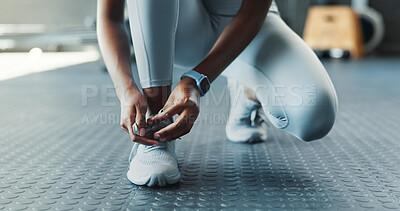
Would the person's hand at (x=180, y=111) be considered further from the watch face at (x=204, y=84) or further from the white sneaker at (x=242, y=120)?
the white sneaker at (x=242, y=120)

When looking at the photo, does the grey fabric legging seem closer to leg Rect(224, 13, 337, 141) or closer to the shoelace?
leg Rect(224, 13, 337, 141)

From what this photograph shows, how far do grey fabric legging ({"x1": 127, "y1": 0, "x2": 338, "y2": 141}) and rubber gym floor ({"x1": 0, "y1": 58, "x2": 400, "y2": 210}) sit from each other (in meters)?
0.14

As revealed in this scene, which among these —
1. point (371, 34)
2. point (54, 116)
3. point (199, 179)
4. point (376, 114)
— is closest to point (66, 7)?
point (371, 34)

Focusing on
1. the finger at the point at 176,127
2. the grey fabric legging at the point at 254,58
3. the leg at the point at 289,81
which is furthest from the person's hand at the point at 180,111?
the leg at the point at 289,81

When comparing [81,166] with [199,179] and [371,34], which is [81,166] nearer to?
[199,179]

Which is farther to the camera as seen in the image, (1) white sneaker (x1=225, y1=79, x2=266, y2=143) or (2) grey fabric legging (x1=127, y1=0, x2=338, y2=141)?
(1) white sneaker (x1=225, y1=79, x2=266, y2=143)

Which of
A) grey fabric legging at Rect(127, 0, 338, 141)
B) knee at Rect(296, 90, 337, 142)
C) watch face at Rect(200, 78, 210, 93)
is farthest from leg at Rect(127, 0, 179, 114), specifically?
knee at Rect(296, 90, 337, 142)

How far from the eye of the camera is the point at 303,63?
0.98 metres

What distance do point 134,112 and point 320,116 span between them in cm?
43

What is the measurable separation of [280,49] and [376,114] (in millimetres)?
824

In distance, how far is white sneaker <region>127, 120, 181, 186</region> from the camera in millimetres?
844

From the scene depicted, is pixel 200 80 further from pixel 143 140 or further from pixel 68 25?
pixel 68 25

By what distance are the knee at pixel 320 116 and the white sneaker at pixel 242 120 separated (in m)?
0.26

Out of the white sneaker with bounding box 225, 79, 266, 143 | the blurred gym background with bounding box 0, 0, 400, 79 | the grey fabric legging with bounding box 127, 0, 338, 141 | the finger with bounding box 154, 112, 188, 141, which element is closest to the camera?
the finger with bounding box 154, 112, 188, 141
